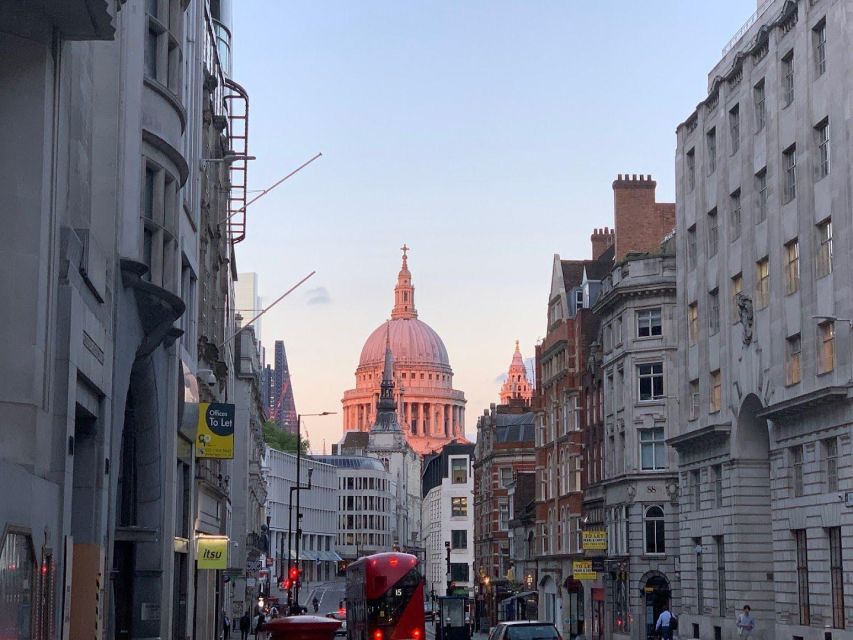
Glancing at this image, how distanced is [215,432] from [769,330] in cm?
2162

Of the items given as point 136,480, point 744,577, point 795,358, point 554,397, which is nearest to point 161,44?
point 136,480

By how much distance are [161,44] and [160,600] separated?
503 inches

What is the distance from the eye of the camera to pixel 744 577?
191 feet

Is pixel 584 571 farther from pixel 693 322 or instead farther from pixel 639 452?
pixel 693 322

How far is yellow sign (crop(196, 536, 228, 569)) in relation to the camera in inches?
1702

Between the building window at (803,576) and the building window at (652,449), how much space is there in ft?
74.0

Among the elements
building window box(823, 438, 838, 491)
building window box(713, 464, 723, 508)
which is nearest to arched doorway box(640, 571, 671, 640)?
Answer: building window box(713, 464, 723, 508)

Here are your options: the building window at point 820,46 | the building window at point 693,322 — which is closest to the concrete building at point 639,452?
the building window at point 693,322

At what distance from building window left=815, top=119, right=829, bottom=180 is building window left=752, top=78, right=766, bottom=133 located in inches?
259

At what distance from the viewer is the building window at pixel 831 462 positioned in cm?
4822

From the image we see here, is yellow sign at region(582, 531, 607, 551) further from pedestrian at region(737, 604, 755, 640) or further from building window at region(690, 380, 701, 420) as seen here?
pedestrian at region(737, 604, 755, 640)

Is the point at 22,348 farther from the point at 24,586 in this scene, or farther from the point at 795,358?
the point at 795,358

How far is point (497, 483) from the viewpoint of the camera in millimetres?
133750

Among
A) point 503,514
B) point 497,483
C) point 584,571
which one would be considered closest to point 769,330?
point 584,571
